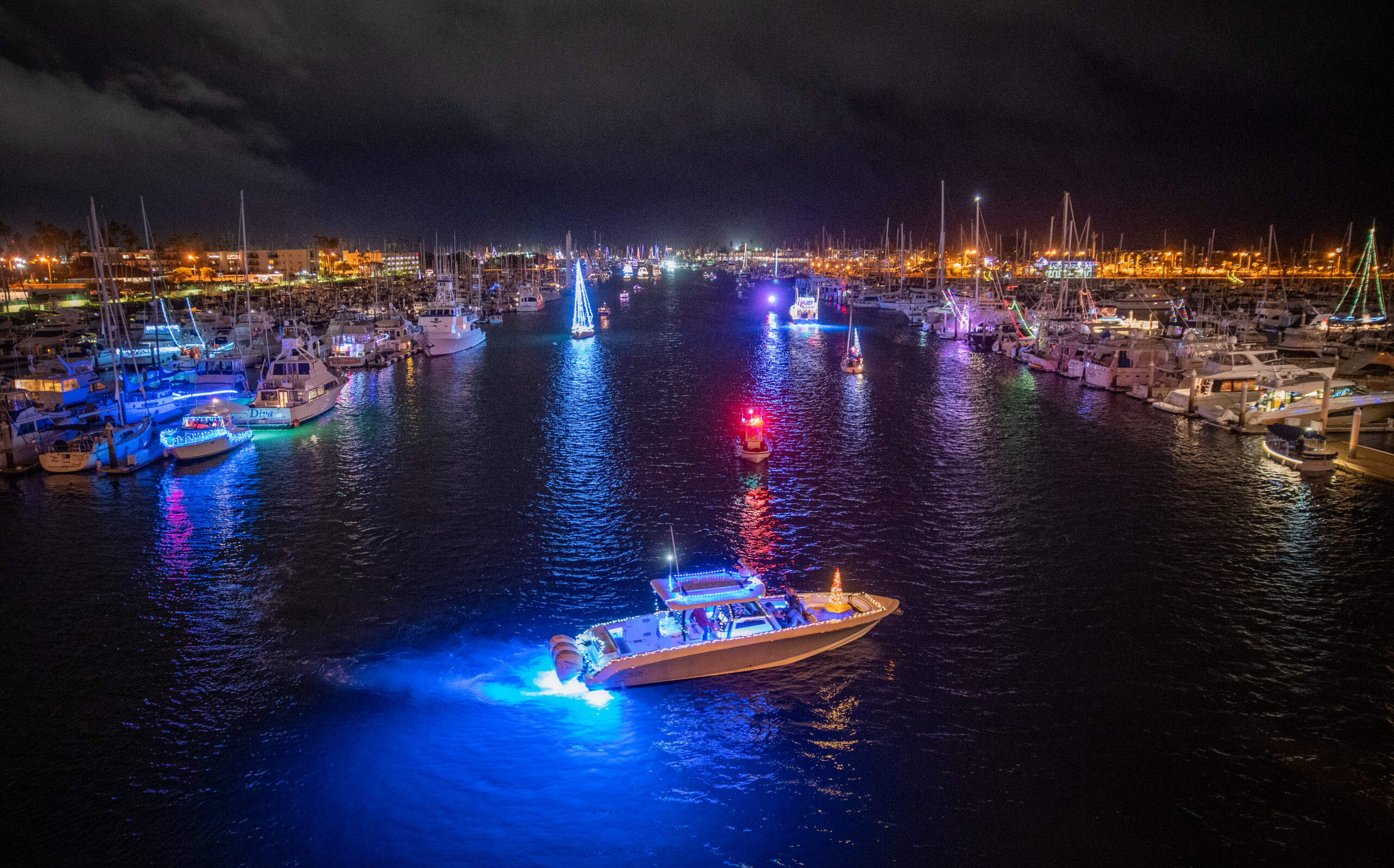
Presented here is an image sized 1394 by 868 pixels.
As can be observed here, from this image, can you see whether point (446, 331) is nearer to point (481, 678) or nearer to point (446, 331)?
point (446, 331)

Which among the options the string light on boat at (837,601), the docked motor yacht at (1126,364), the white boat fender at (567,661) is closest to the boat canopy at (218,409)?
the white boat fender at (567,661)

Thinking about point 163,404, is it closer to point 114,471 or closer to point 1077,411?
point 114,471

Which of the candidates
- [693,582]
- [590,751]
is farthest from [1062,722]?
[590,751]

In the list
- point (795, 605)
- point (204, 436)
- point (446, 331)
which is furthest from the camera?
point (446, 331)

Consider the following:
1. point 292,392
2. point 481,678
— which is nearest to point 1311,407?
point 481,678

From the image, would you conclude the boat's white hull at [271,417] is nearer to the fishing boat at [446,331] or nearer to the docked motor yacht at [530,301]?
the fishing boat at [446,331]

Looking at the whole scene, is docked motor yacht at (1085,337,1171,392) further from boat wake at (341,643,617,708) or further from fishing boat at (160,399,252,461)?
fishing boat at (160,399,252,461)
